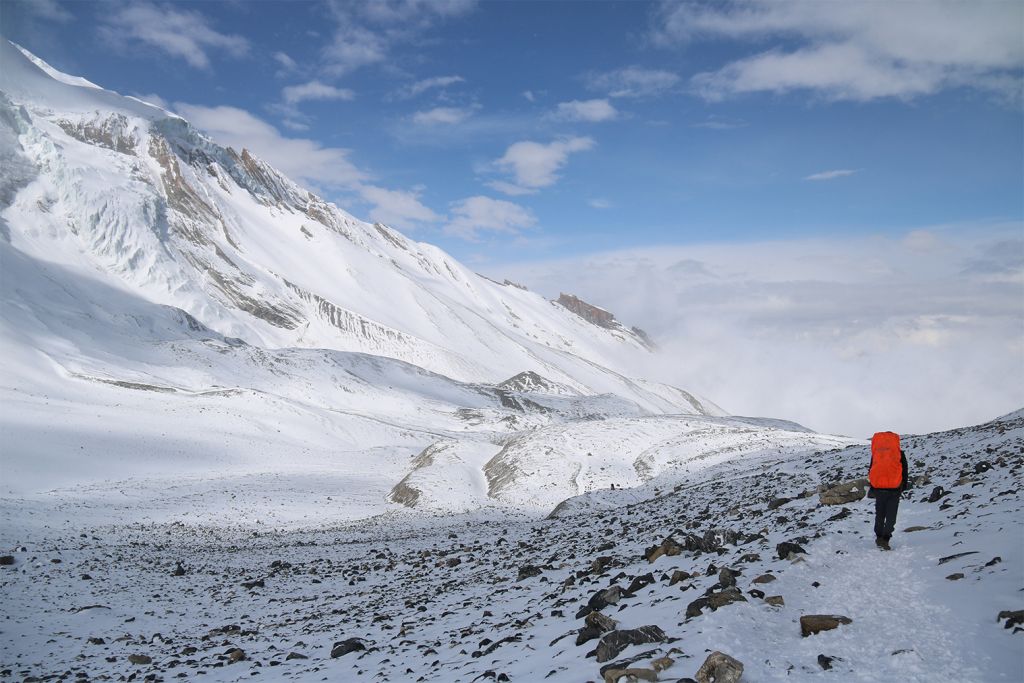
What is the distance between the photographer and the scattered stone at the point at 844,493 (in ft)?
46.8

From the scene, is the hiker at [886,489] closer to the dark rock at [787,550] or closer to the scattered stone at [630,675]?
the dark rock at [787,550]

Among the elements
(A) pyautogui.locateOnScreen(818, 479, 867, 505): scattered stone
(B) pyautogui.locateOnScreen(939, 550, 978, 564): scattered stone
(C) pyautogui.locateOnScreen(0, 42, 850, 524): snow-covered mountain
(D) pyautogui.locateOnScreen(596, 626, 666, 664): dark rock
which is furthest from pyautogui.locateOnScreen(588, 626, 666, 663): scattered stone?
(C) pyautogui.locateOnScreen(0, 42, 850, 524): snow-covered mountain

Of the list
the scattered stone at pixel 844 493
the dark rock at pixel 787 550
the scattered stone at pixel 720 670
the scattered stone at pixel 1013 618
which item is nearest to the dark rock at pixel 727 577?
the dark rock at pixel 787 550

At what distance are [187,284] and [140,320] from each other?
3880cm

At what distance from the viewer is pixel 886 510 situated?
10914 mm

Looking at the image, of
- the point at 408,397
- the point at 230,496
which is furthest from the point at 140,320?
the point at 230,496

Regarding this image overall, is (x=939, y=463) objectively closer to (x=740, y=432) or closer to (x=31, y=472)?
(x=740, y=432)

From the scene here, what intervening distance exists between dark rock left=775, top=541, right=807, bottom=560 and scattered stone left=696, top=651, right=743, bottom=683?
14.3ft

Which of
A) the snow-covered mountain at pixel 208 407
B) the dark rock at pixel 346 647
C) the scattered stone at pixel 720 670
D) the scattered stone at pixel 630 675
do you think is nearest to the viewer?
the scattered stone at pixel 720 670

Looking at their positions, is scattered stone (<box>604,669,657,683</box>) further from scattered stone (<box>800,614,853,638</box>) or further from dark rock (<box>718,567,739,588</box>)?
dark rock (<box>718,567,739,588</box>)

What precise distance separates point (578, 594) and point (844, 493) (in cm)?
681

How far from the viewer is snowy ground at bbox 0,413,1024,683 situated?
7.82 metres

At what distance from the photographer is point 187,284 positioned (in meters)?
181

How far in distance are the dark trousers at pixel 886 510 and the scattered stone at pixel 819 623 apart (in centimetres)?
337
